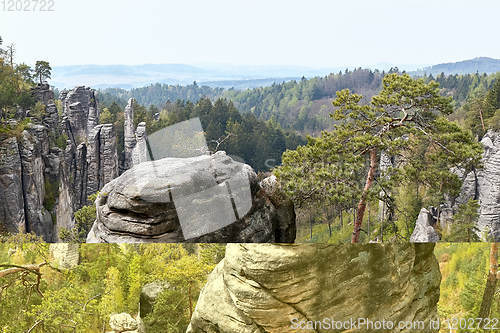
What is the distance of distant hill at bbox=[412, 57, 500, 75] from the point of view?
95.7 inches

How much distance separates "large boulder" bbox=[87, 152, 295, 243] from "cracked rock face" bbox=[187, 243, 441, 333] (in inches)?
13.9

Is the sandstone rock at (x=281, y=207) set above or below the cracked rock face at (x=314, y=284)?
above

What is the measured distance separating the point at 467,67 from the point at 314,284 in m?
1.59

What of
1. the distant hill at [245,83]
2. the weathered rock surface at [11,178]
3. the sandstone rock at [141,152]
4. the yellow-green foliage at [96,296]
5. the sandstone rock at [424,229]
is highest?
the distant hill at [245,83]

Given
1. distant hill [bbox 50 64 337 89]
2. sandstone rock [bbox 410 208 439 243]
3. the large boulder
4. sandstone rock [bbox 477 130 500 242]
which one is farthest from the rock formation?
the large boulder

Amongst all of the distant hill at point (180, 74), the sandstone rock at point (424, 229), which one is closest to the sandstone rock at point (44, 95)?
the distant hill at point (180, 74)

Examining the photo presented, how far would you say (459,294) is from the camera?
3119mm

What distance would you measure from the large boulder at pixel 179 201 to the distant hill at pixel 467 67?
1.15m

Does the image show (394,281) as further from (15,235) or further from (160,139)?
(15,235)

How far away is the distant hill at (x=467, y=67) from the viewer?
2432 millimetres

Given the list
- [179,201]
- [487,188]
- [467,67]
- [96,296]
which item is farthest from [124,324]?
[467,67]

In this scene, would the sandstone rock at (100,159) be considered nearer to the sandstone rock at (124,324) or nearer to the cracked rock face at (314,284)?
the cracked rock face at (314,284)

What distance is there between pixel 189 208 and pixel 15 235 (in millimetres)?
975

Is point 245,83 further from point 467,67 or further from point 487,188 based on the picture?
point 487,188
